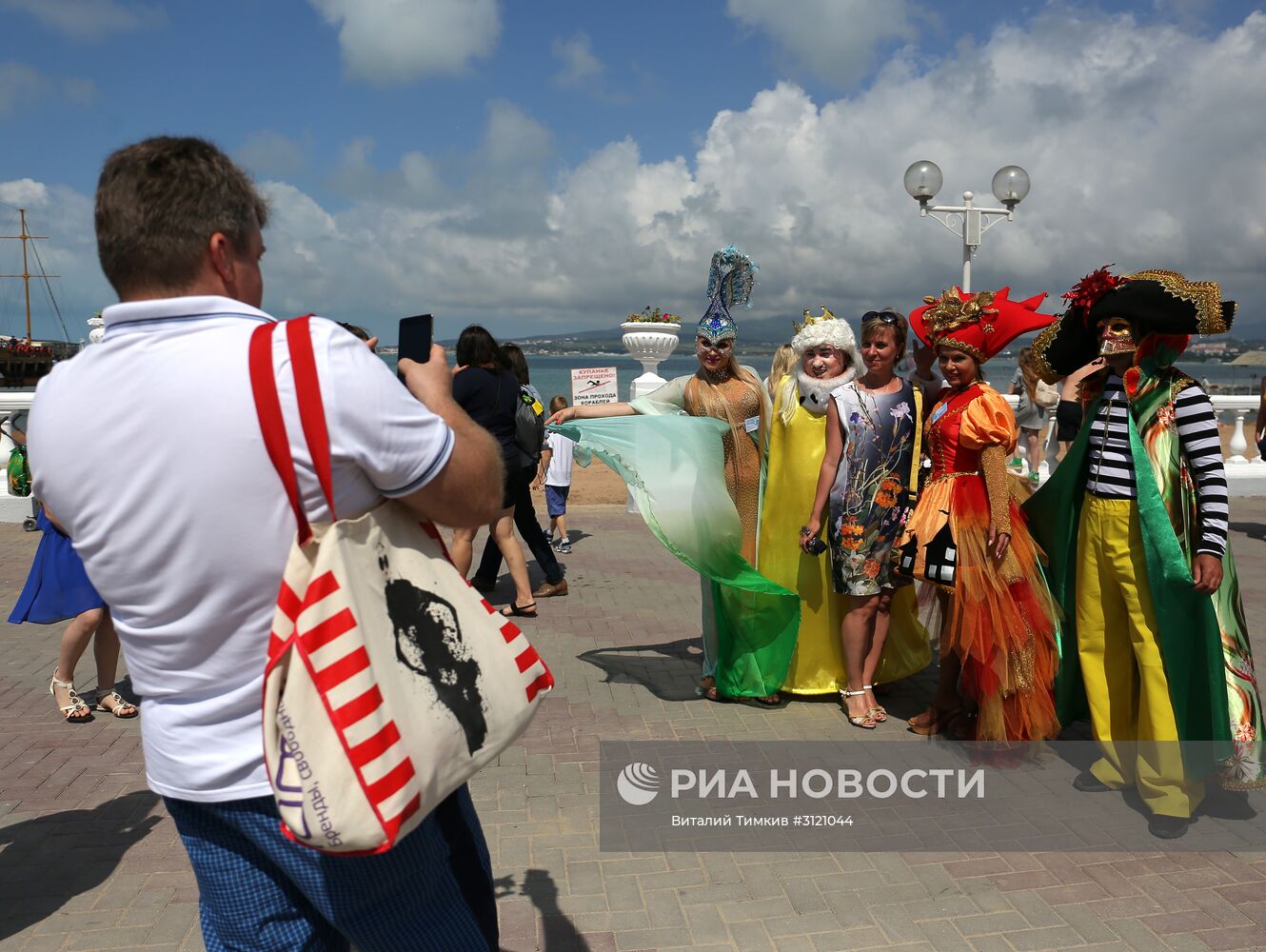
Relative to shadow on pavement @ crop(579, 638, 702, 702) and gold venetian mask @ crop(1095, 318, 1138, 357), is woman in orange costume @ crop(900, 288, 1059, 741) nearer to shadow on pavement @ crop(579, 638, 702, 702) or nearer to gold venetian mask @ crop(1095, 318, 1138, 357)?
gold venetian mask @ crop(1095, 318, 1138, 357)

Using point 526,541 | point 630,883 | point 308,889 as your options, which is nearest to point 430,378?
point 308,889

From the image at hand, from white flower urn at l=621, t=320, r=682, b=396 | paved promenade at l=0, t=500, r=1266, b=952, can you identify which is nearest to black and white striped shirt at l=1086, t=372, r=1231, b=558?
paved promenade at l=0, t=500, r=1266, b=952

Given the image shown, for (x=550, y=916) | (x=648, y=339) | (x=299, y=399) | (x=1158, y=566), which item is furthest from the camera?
(x=648, y=339)

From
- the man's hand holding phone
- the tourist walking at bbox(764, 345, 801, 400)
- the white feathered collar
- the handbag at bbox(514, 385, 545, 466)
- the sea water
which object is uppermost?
the man's hand holding phone

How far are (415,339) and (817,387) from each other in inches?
130

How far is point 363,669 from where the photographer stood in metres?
1.43

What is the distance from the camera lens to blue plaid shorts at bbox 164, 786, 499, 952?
61.6 inches

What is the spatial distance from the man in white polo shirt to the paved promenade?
4.94ft

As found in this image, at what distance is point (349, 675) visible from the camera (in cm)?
142

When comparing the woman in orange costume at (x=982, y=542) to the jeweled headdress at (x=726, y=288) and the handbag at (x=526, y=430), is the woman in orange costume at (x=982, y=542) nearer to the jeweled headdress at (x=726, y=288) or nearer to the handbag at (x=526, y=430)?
→ the jeweled headdress at (x=726, y=288)

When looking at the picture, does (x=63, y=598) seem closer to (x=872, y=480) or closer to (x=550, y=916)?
(x=550, y=916)

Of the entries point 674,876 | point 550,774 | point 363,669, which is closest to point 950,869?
point 674,876

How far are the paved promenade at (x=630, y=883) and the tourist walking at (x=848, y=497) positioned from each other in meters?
0.44

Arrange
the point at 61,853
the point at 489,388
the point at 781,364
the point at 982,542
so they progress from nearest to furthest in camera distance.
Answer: the point at 61,853 → the point at 982,542 → the point at 781,364 → the point at 489,388
